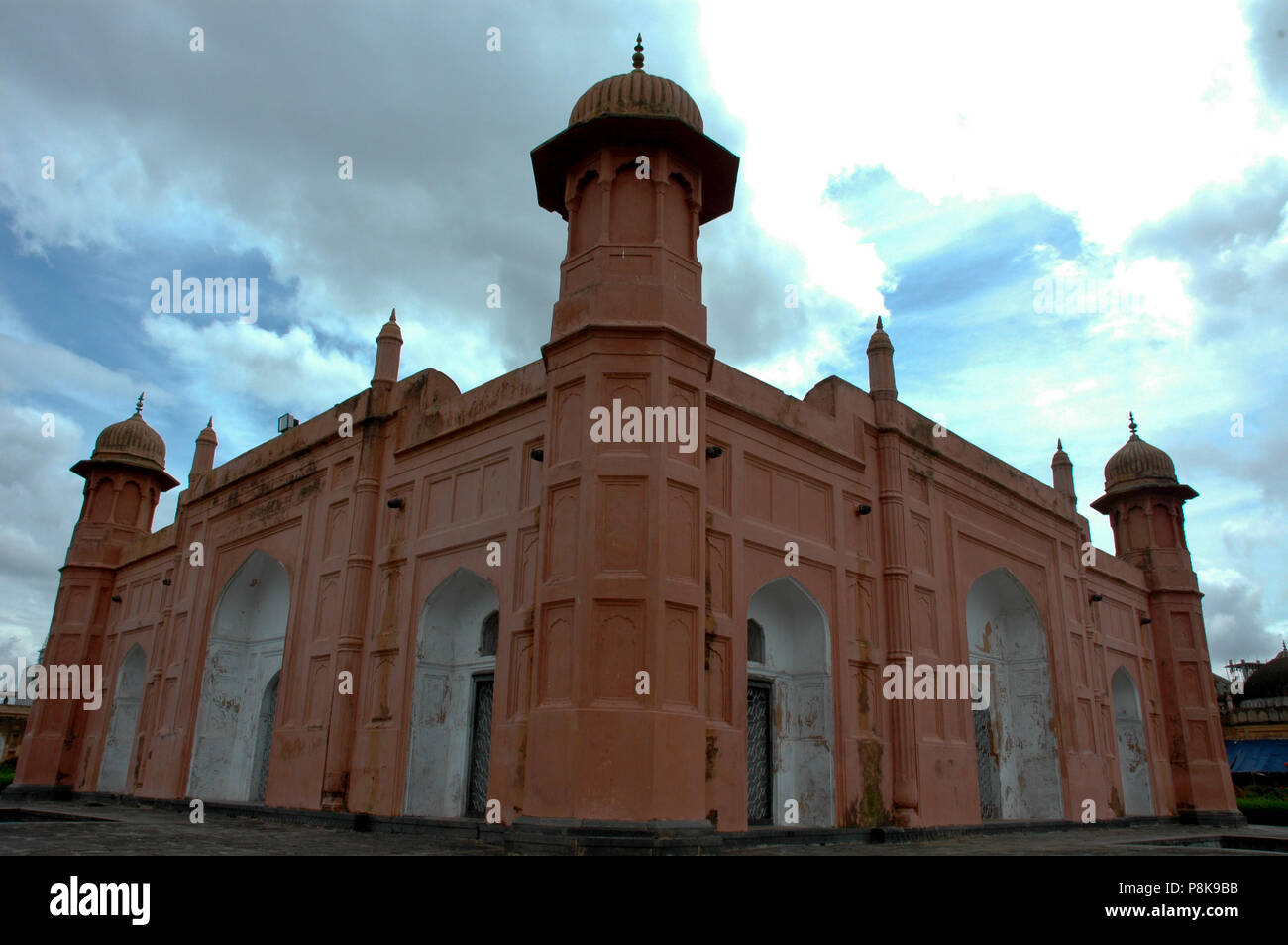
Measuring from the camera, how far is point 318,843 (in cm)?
941

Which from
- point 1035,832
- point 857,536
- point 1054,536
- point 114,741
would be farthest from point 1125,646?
point 114,741

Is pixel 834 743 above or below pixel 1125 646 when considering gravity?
below

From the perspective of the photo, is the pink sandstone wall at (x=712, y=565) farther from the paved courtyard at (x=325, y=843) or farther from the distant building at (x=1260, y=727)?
the distant building at (x=1260, y=727)

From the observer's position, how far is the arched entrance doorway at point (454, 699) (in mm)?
11828

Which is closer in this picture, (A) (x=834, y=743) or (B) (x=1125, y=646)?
(A) (x=834, y=743)

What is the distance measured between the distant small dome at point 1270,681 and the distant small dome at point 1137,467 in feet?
56.6

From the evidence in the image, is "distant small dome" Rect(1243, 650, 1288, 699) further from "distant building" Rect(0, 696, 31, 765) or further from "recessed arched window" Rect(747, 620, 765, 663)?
"distant building" Rect(0, 696, 31, 765)

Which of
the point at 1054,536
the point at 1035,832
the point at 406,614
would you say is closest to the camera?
the point at 406,614

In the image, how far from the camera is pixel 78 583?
2194cm

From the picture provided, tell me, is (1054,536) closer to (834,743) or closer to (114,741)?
(834,743)

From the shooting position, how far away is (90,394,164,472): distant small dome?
2230 cm

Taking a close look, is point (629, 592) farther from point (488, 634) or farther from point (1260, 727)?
point (1260, 727)
